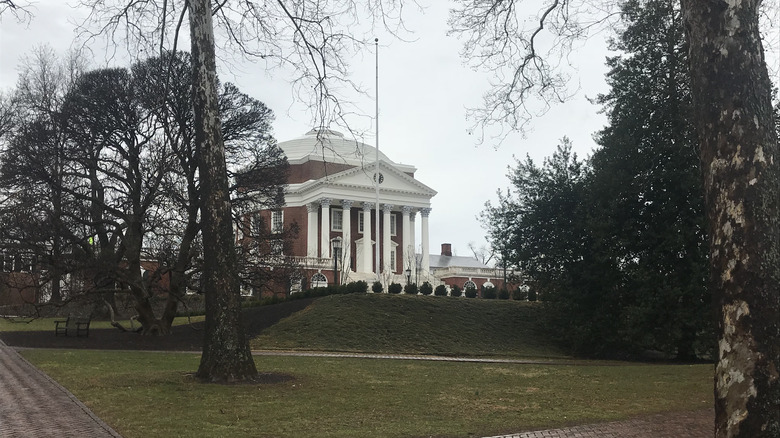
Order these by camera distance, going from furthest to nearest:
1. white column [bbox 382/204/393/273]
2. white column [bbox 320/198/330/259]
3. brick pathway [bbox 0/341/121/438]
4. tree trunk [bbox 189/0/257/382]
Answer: white column [bbox 382/204/393/273] < white column [bbox 320/198/330/259] < tree trunk [bbox 189/0/257/382] < brick pathway [bbox 0/341/121/438]

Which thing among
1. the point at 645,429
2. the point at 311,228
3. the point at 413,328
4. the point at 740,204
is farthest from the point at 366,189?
the point at 740,204

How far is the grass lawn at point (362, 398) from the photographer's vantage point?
796 cm

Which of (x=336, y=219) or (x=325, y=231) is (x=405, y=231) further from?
(x=325, y=231)

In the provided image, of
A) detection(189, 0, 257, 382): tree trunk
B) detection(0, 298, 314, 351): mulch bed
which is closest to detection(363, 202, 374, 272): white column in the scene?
detection(0, 298, 314, 351): mulch bed

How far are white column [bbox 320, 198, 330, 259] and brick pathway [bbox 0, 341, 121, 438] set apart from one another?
49.6 m

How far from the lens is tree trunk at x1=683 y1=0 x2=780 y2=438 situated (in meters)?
5.01

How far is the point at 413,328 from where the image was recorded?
84.7 feet

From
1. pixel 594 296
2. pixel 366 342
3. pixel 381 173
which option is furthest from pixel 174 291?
pixel 381 173

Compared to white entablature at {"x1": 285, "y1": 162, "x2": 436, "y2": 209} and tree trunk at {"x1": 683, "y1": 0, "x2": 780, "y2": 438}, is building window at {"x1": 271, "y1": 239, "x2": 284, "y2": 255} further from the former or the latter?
white entablature at {"x1": 285, "y1": 162, "x2": 436, "y2": 209}

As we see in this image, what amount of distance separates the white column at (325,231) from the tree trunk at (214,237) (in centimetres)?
4903

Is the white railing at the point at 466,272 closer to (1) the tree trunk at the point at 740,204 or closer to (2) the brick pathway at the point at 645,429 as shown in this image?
(2) the brick pathway at the point at 645,429

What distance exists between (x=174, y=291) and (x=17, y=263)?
5157 mm

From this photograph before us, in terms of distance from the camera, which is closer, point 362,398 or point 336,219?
point 362,398

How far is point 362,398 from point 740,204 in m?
6.46
